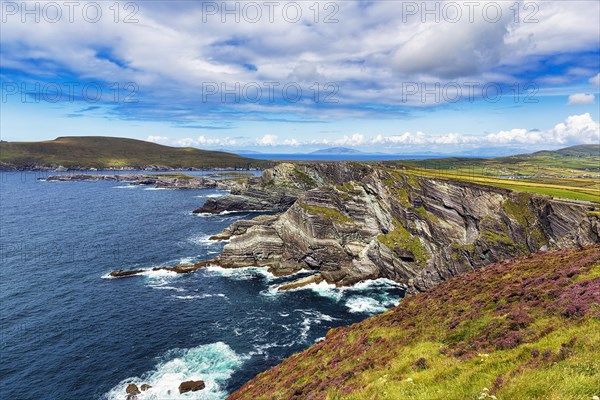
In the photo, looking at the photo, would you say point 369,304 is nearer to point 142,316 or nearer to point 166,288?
point 142,316

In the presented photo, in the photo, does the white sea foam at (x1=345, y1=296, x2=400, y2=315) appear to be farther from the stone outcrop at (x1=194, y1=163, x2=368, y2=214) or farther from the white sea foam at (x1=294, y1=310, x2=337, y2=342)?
the stone outcrop at (x1=194, y1=163, x2=368, y2=214)

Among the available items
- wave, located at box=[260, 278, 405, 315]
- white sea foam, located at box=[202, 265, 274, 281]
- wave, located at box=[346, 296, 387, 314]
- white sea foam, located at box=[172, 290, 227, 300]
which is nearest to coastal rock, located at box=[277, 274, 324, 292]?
wave, located at box=[260, 278, 405, 315]

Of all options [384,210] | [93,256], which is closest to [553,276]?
[384,210]

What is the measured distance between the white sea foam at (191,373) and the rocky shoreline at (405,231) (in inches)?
1082

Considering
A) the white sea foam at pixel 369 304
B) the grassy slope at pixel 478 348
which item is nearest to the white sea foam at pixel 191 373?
the grassy slope at pixel 478 348

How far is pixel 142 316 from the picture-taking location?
60750mm

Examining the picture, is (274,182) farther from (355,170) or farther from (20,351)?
(20,351)

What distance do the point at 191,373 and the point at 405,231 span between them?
55.1m

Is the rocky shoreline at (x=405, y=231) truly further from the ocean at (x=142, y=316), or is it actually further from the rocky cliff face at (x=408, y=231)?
the ocean at (x=142, y=316)

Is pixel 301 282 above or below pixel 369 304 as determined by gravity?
above

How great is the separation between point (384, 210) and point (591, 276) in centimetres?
6027

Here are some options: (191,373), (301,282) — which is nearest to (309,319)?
(301,282)

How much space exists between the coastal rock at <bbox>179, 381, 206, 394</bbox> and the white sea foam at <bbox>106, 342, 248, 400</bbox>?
46 cm

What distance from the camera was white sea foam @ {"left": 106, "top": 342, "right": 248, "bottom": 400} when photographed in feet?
135
